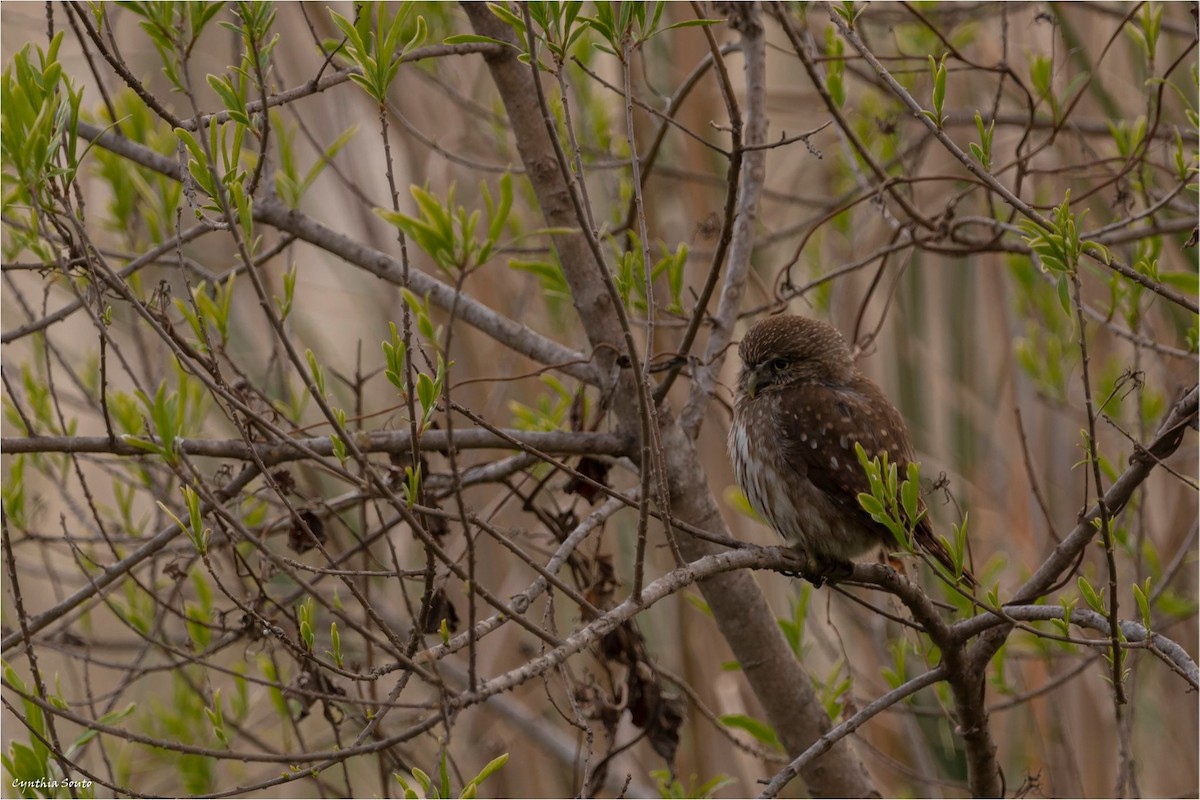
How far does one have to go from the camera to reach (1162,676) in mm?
4750

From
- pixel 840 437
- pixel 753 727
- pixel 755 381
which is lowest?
pixel 753 727

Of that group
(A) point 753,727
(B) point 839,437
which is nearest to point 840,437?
(B) point 839,437

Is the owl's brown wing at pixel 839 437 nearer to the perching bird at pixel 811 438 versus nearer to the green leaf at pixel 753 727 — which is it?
the perching bird at pixel 811 438

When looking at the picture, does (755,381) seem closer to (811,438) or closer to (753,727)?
(811,438)

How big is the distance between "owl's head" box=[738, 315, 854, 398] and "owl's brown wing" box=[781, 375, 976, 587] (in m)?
0.08

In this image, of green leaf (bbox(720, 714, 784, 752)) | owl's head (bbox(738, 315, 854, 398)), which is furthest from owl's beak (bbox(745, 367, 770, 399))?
green leaf (bbox(720, 714, 784, 752))

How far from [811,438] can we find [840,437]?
0.28ft

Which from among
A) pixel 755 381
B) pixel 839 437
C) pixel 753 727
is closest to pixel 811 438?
pixel 839 437

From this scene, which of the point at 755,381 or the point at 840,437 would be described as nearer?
the point at 840,437

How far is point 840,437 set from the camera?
3248 mm

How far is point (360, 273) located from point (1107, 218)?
3.65 m

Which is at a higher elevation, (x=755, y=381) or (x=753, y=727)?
(x=755, y=381)

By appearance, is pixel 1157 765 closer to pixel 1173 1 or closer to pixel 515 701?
pixel 515 701

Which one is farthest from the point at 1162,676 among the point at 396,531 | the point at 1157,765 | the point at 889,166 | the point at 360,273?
the point at 360,273
